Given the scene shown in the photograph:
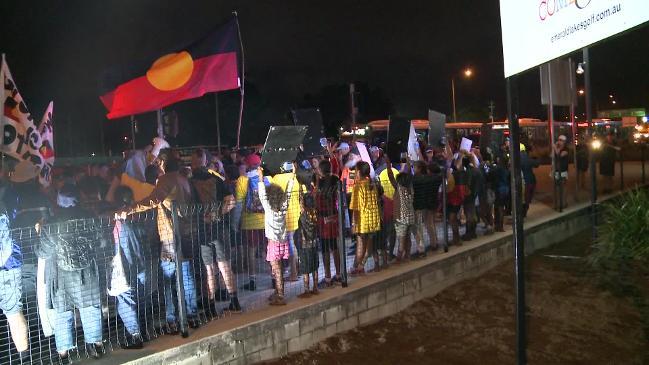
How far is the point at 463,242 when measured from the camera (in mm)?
9789

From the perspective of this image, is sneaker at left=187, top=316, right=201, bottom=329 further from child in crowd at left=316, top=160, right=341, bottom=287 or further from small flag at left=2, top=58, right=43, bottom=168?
small flag at left=2, top=58, right=43, bottom=168

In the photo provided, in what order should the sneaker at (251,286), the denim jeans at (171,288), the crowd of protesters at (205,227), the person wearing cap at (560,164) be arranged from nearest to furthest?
the crowd of protesters at (205,227) < the denim jeans at (171,288) < the sneaker at (251,286) < the person wearing cap at (560,164)

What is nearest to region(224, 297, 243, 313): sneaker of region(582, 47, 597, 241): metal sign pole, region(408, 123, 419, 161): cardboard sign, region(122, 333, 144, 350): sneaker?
region(122, 333, 144, 350): sneaker

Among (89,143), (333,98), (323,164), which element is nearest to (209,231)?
(323,164)

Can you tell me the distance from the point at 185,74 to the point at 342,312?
14.0 ft

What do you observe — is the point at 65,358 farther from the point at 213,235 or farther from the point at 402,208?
the point at 402,208

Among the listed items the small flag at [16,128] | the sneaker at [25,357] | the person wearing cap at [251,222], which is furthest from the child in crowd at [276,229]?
the small flag at [16,128]

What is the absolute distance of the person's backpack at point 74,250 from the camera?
509cm

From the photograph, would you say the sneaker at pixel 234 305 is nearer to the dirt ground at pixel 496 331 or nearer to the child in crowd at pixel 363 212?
the dirt ground at pixel 496 331

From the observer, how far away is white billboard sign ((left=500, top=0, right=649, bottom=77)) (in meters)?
3.40

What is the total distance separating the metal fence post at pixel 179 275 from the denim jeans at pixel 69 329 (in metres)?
0.73

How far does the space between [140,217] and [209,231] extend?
2.38 ft

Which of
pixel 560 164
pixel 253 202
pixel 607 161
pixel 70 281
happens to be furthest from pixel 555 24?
pixel 607 161

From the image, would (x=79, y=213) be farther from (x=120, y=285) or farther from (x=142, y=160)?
(x=142, y=160)
